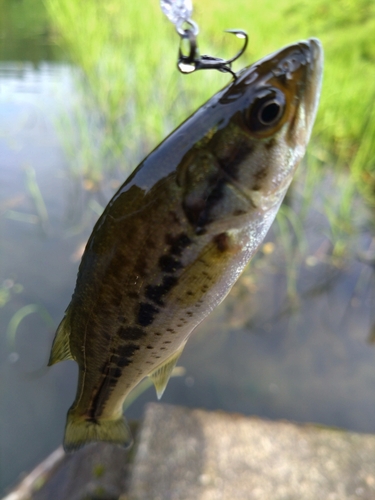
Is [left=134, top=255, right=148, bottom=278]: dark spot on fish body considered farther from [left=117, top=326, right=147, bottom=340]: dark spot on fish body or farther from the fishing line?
the fishing line

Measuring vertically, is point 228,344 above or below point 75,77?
below

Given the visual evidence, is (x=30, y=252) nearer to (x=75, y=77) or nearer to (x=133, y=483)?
(x=133, y=483)

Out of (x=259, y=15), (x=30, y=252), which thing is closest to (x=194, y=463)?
(x=30, y=252)

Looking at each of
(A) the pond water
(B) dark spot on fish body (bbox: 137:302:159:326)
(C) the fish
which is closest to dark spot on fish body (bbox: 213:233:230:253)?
(C) the fish

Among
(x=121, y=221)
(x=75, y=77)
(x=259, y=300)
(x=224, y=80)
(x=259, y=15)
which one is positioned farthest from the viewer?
(x=259, y=15)

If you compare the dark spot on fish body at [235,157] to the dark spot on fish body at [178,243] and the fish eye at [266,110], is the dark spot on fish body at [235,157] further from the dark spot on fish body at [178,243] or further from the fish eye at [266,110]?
the dark spot on fish body at [178,243]

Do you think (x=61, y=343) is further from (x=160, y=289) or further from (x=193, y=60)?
(x=193, y=60)
